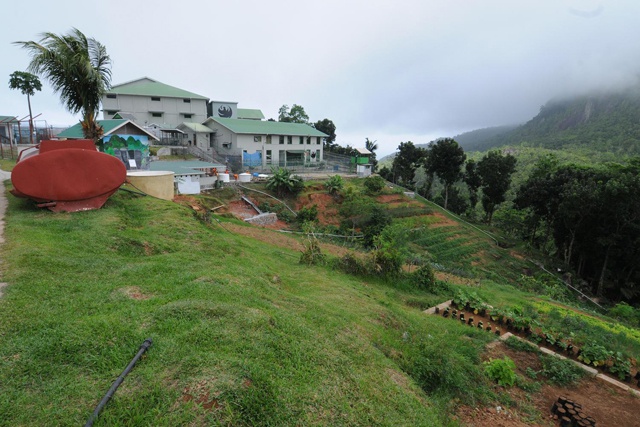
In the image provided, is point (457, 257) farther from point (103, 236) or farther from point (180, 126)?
point (180, 126)

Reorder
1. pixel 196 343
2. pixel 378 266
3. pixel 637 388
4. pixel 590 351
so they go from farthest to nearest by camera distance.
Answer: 1. pixel 378 266
2. pixel 590 351
3. pixel 637 388
4. pixel 196 343

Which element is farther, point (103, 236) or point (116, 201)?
point (116, 201)

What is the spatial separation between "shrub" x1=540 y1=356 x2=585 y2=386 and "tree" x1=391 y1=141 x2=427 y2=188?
35.9 metres

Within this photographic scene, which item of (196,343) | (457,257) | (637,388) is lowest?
(457,257)

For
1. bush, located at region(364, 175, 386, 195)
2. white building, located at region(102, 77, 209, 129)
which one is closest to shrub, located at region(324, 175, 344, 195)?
bush, located at region(364, 175, 386, 195)

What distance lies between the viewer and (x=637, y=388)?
6891 millimetres

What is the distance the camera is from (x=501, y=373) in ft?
21.0

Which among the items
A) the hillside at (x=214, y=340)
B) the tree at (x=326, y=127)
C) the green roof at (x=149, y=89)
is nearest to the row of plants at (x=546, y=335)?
the hillside at (x=214, y=340)

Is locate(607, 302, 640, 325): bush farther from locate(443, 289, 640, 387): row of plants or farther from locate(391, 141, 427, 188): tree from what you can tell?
locate(391, 141, 427, 188): tree

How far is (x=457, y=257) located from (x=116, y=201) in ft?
67.6

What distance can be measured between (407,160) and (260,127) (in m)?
18.9

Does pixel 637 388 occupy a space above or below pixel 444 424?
below

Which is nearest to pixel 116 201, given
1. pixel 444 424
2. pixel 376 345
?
pixel 376 345

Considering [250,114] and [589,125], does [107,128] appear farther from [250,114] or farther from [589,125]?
[589,125]
